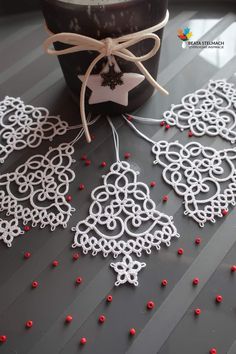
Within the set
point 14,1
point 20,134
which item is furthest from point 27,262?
point 14,1

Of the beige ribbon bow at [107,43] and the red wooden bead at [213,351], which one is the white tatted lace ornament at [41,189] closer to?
the beige ribbon bow at [107,43]

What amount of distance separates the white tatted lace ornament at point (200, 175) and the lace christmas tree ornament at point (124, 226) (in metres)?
0.05

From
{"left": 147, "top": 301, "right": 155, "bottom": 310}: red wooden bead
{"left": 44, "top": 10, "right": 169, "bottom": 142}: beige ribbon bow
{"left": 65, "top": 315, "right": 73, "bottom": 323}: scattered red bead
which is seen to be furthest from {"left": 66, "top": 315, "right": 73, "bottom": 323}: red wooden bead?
{"left": 44, "top": 10, "right": 169, "bottom": 142}: beige ribbon bow

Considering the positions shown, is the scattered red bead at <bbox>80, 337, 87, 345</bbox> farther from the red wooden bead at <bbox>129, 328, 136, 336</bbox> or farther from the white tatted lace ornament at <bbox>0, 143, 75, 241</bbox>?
the white tatted lace ornament at <bbox>0, 143, 75, 241</bbox>

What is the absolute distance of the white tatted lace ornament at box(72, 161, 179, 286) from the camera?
0.55 meters

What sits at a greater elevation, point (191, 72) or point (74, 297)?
point (191, 72)

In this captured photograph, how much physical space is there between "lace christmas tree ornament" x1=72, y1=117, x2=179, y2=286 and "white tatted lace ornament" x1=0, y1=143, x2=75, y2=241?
0.15 ft

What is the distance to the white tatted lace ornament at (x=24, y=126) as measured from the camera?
2.18ft

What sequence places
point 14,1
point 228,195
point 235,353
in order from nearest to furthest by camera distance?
point 235,353 < point 228,195 < point 14,1

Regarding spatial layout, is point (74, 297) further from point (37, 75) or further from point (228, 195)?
point (37, 75)

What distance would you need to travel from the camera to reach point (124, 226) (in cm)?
56

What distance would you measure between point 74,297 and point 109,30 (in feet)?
1.30

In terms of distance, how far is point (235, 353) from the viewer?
1.56 feet

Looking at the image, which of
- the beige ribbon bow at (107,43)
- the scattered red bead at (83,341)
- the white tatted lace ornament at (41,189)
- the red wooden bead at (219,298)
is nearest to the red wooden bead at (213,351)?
the red wooden bead at (219,298)
